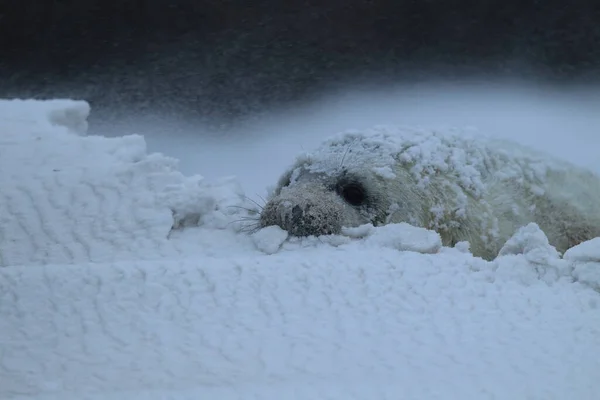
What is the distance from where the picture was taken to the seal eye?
4.30 m

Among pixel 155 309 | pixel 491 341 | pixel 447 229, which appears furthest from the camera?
pixel 447 229

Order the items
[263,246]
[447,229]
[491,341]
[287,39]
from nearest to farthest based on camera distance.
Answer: [491,341], [263,246], [447,229], [287,39]

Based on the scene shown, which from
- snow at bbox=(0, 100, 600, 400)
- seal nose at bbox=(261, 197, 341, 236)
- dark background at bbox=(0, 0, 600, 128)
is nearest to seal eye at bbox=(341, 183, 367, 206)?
seal nose at bbox=(261, 197, 341, 236)

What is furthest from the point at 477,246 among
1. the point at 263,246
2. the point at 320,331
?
the point at 320,331

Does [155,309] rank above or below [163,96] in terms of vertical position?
below

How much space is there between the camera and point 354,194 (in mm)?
4324

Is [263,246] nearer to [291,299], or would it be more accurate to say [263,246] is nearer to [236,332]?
[291,299]

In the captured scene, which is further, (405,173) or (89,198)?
(405,173)

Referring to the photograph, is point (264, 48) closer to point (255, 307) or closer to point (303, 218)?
point (303, 218)

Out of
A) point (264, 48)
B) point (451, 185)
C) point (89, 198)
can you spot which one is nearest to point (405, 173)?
point (451, 185)

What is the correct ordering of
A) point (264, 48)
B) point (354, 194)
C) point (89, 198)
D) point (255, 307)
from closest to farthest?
point (255, 307)
point (89, 198)
point (354, 194)
point (264, 48)

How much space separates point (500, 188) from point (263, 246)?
1.96 m

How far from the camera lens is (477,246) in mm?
4328

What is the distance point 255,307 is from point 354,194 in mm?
1910
